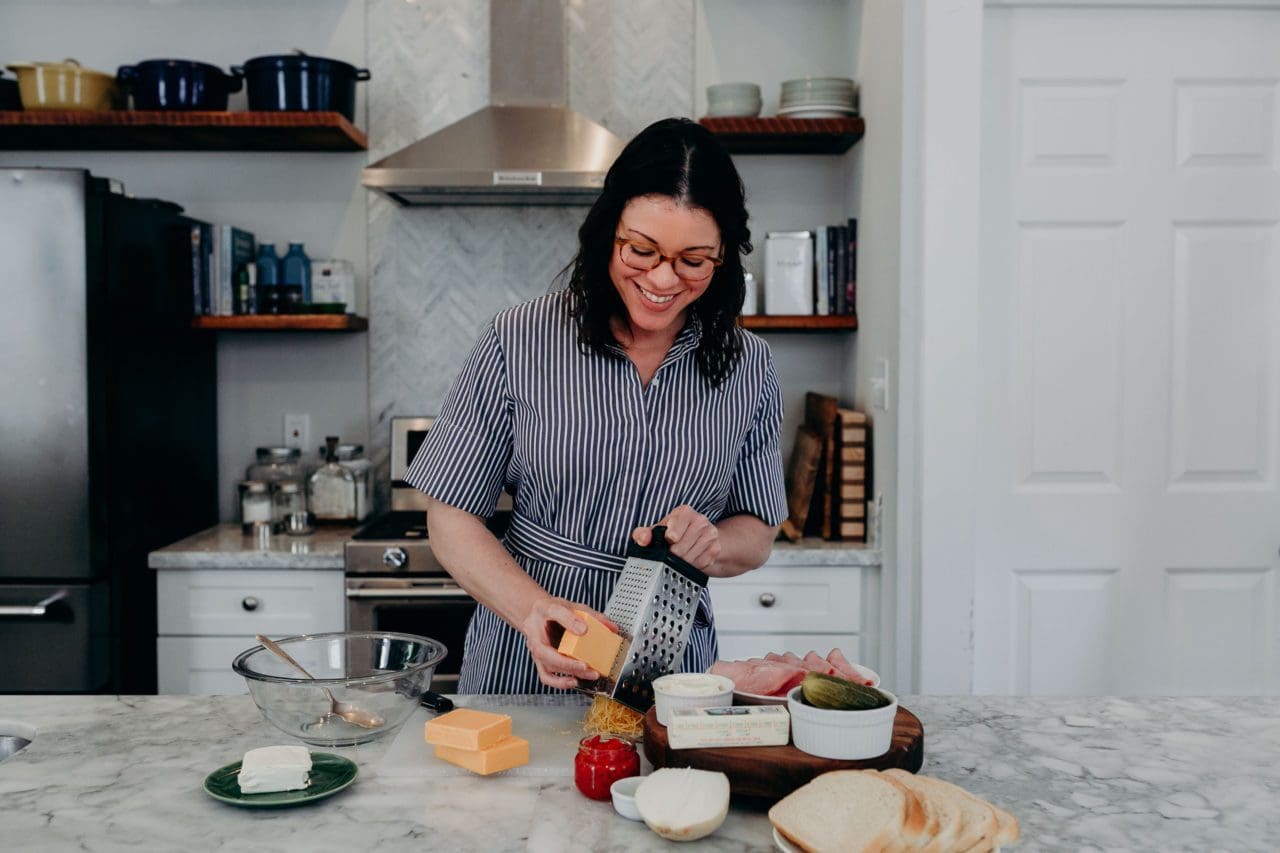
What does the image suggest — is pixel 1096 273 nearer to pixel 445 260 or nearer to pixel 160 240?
pixel 445 260

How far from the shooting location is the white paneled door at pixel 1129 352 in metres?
2.80

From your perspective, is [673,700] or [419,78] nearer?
[673,700]

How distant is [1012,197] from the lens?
2.81 metres

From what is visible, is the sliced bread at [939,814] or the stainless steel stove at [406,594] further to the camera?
the stainless steel stove at [406,594]

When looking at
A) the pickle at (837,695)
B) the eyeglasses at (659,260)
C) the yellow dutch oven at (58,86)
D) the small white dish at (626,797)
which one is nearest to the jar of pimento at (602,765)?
the small white dish at (626,797)

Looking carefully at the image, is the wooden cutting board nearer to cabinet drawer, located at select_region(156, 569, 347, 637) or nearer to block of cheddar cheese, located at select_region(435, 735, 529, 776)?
block of cheddar cheese, located at select_region(435, 735, 529, 776)

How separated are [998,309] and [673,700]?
186cm

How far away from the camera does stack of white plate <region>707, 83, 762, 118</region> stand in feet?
10.6

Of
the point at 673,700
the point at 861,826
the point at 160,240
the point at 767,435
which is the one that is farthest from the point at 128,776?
the point at 160,240

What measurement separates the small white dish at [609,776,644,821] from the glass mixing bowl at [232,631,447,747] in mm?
321

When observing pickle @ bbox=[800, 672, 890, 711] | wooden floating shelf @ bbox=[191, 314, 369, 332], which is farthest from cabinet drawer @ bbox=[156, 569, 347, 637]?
pickle @ bbox=[800, 672, 890, 711]

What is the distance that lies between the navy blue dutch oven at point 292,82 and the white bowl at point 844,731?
2.53 metres

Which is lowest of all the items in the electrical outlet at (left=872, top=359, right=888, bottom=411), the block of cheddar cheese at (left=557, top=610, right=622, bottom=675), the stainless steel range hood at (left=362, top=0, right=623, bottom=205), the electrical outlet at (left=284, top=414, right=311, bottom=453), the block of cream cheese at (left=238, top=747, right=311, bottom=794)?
the block of cream cheese at (left=238, top=747, right=311, bottom=794)

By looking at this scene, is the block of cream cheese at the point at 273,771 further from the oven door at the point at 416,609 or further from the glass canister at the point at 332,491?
the glass canister at the point at 332,491
